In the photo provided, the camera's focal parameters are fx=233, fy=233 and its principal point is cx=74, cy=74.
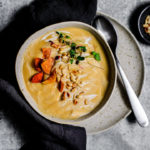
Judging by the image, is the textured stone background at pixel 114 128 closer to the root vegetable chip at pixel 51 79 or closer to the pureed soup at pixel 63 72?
the pureed soup at pixel 63 72

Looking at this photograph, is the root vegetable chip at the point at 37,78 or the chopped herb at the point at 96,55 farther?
the chopped herb at the point at 96,55

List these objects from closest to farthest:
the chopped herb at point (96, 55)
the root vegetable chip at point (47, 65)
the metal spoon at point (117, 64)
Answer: the root vegetable chip at point (47, 65) < the chopped herb at point (96, 55) < the metal spoon at point (117, 64)

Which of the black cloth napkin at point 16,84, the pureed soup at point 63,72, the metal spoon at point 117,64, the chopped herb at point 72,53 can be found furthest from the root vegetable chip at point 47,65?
the metal spoon at point 117,64

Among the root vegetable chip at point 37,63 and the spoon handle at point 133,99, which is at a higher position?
the root vegetable chip at point 37,63

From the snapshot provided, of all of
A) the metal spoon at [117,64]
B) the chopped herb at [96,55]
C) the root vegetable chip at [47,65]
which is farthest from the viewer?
the metal spoon at [117,64]

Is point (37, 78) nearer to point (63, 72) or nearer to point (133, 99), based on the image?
point (63, 72)

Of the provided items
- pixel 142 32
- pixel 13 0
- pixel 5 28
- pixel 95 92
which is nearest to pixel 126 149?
pixel 95 92
